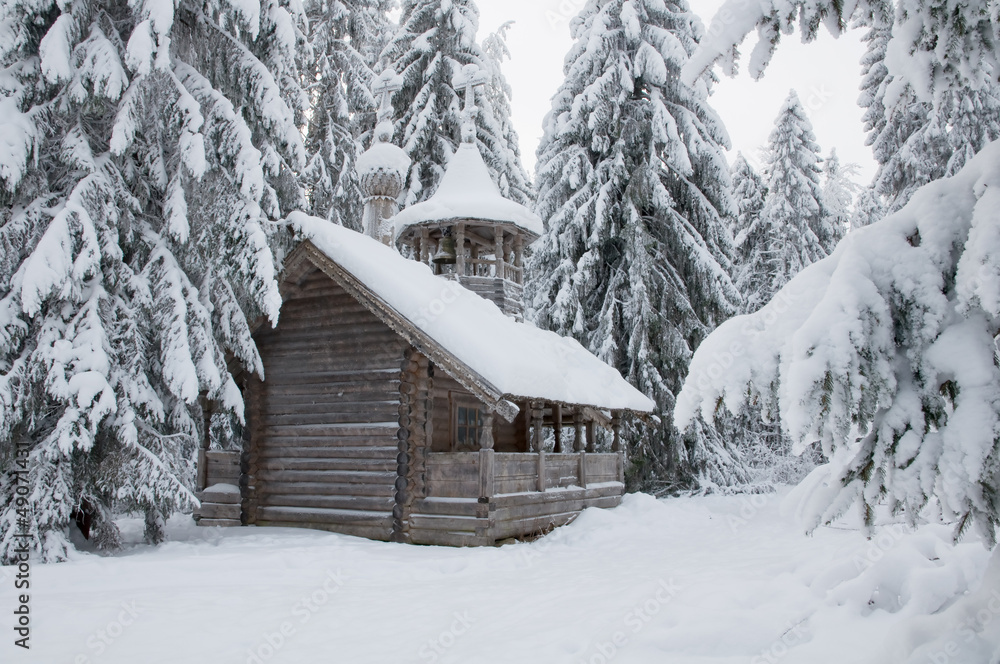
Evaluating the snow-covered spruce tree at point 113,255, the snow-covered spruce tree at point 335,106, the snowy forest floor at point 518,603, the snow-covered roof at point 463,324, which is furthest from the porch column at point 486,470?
the snow-covered spruce tree at point 335,106

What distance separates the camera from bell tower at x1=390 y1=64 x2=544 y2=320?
17719 millimetres

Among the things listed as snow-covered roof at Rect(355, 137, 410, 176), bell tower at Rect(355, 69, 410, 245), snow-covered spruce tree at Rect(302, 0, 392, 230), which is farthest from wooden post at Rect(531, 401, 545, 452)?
snow-covered spruce tree at Rect(302, 0, 392, 230)

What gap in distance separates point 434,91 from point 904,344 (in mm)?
26560

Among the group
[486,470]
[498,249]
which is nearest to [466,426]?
[486,470]

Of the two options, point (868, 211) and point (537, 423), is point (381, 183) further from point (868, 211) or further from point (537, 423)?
point (868, 211)

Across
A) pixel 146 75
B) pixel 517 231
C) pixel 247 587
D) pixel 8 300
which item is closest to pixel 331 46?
pixel 517 231

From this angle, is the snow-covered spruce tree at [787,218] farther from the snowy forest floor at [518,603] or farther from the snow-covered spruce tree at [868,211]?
the snowy forest floor at [518,603]

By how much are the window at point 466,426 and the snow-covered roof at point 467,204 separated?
4744 millimetres

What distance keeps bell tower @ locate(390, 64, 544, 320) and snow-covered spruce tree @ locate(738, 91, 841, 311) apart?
1534cm

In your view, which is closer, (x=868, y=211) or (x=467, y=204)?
(x=467, y=204)

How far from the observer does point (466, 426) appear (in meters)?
15.7

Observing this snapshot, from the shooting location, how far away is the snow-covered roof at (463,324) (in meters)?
12.4

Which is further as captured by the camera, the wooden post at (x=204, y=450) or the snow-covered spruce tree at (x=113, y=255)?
the wooden post at (x=204, y=450)

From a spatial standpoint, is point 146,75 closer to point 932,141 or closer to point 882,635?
point 882,635
